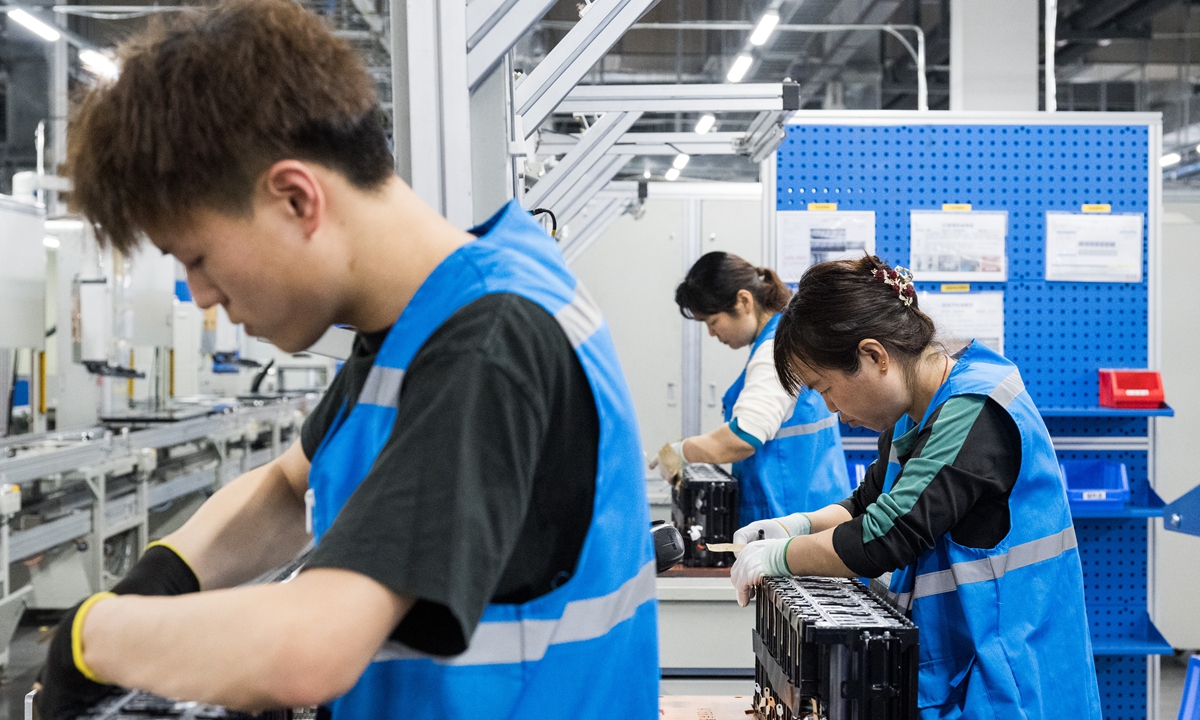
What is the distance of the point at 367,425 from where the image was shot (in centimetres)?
76

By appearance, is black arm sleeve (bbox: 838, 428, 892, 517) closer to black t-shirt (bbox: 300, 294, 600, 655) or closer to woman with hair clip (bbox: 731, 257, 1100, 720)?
woman with hair clip (bbox: 731, 257, 1100, 720)

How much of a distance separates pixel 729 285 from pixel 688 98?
23.8 inches

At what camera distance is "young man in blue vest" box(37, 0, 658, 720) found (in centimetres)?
62

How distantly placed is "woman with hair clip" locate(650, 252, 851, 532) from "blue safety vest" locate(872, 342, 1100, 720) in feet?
4.12

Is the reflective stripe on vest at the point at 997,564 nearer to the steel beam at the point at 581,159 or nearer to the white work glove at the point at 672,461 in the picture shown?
the white work glove at the point at 672,461

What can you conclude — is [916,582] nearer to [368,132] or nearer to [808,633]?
[808,633]

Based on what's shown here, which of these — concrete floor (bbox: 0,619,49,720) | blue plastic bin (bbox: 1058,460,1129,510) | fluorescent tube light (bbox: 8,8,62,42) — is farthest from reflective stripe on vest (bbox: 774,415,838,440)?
fluorescent tube light (bbox: 8,8,62,42)

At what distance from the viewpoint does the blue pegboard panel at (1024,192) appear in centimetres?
334

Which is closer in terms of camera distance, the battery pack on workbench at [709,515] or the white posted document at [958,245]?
the battery pack on workbench at [709,515]

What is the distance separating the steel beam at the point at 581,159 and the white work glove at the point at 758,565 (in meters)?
1.56

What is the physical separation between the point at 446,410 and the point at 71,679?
412 millimetres

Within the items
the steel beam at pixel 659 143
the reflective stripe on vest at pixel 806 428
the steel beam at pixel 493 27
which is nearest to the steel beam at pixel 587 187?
the steel beam at pixel 659 143

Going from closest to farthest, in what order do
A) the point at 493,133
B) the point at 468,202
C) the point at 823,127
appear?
the point at 468,202, the point at 493,133, the point at 823,127

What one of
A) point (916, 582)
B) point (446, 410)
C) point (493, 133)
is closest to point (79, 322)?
point (493, 133)
